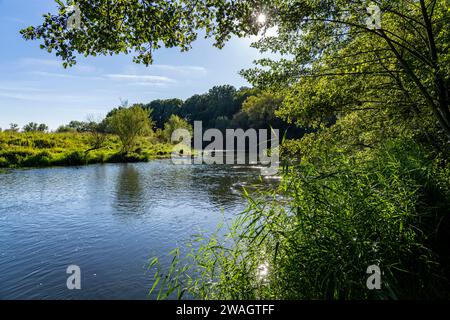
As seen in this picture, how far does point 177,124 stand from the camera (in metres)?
58.9

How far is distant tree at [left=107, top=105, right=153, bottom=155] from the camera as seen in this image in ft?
111

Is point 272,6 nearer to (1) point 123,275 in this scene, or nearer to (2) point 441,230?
(2) point 441,230

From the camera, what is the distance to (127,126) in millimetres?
34125

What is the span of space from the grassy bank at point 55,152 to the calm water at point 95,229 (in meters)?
10.3

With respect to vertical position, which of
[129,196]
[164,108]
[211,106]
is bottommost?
[129,196]

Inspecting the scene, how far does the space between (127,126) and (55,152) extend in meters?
8.51

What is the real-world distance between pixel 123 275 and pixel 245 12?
5655 mm
